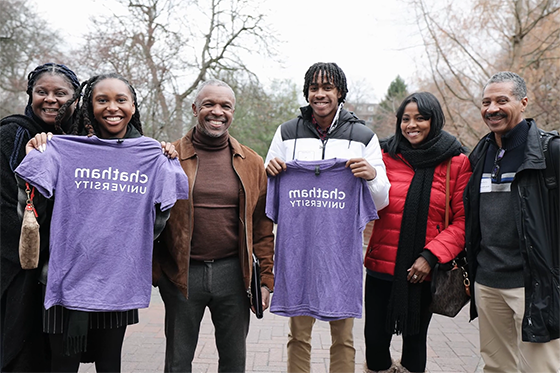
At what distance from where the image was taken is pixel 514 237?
299cm

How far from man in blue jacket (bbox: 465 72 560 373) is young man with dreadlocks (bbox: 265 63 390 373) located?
75 cm

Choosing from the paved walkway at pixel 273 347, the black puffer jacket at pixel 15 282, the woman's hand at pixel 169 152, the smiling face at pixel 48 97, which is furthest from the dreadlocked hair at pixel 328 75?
the paved walkway at pixel 273 347

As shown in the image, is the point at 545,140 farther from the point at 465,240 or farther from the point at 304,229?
the point at 304,229

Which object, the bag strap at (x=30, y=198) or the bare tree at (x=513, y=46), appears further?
the bare tree at (x=513, y=46)

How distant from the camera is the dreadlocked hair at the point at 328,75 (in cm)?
323

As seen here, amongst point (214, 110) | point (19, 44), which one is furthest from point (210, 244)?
point (19, 44)

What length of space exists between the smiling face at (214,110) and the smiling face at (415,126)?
4.48ft

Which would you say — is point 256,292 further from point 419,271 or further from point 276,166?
point 419,271

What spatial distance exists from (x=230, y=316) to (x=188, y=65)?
41.0 ft

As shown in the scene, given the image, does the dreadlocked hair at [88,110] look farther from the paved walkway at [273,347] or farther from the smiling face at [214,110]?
the paved walkway at [273,347]

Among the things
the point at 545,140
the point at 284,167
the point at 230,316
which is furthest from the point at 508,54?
the point at 230,316

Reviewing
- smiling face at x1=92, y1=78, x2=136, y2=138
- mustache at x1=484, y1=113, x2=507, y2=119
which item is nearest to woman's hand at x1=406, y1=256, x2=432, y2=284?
mustache at x1=484, y1=113, x2=507, y2=119

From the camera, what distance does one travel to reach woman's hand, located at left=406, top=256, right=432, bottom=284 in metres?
3.17

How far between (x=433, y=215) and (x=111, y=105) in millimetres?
2353
